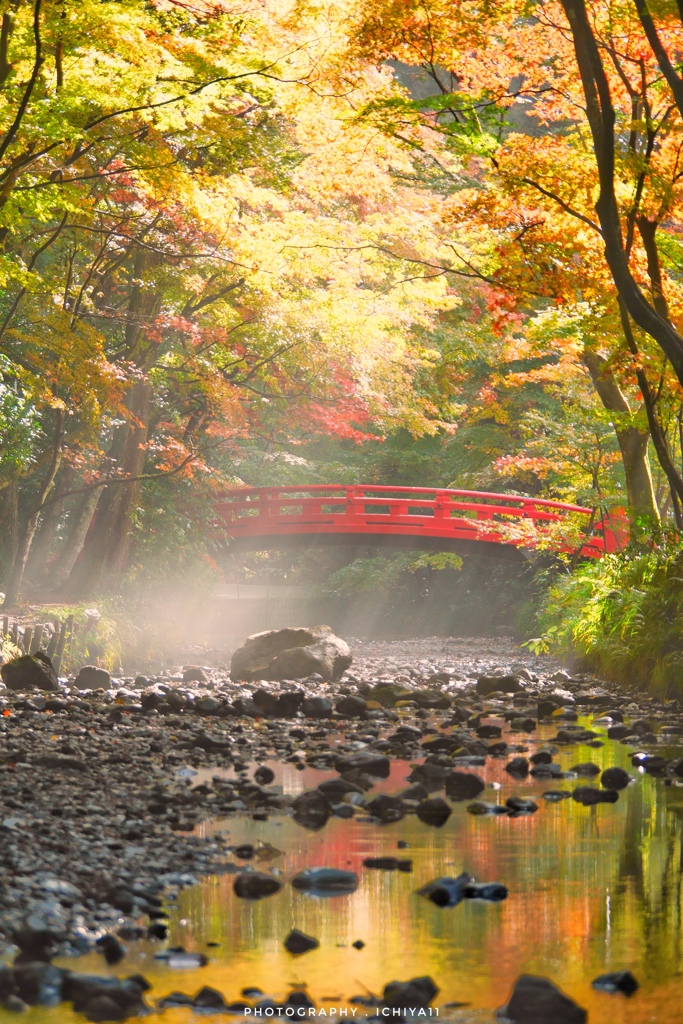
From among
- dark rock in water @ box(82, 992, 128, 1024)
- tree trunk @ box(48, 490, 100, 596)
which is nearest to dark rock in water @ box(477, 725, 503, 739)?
dark rock in water @ box(82, 992, 128, 1024)

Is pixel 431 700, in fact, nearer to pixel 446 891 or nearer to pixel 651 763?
pixel 651 763

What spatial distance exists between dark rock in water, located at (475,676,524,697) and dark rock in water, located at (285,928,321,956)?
7.10m

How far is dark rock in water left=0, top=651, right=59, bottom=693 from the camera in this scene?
31.2 feet

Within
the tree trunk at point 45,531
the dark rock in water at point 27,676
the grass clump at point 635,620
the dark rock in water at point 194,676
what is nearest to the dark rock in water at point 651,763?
the grass clump at point 635,620

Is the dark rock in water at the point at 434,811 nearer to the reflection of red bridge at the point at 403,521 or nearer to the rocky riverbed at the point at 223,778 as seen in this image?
the rocky riverbed at the point at 223,778

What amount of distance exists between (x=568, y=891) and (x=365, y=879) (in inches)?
28.4

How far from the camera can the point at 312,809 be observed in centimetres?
486

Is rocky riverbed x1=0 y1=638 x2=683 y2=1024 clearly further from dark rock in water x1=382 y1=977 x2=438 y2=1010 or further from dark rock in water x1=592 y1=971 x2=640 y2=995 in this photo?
dark rock in water x1=592 y1=971 x2=640 y2=995

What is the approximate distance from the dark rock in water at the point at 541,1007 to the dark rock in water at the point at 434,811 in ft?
6.64

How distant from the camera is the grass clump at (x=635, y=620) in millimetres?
9289

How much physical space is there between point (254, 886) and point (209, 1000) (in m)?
0.97

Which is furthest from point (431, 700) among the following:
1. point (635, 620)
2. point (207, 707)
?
point (635, 620)

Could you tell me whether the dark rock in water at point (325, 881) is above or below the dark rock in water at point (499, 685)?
below

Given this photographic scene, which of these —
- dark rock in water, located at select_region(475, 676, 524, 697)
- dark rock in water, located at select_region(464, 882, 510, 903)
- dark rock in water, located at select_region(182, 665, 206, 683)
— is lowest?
dark rock in water, located at select_region(464, 882, 510, 903)
